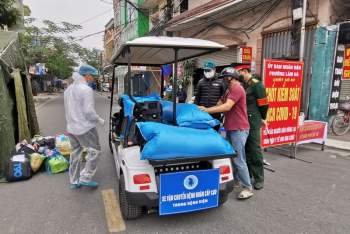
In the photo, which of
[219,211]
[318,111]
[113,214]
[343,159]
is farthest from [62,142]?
[318,111]

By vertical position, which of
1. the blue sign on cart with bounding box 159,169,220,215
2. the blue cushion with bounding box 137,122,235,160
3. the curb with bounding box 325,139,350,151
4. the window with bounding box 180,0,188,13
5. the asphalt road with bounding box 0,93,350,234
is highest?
the window with bounding box 180,0,188,13

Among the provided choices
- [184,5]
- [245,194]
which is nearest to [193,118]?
[245,194]

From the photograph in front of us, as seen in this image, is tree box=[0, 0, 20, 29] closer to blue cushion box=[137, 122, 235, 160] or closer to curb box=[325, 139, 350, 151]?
blue cushion box=[137, 122, 235, 160]

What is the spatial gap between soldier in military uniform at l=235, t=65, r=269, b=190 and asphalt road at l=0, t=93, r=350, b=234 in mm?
453

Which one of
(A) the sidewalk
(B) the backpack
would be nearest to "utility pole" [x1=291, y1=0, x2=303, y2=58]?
(A) the sidewalk

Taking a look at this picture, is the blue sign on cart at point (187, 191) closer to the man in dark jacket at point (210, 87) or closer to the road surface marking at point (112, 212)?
the road surface marking at point (112, 212)

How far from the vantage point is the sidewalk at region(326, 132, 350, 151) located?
6.71 m

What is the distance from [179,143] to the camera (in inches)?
108

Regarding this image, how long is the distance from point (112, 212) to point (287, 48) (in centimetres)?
807

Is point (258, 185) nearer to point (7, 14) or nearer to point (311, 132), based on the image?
point (311, 132)

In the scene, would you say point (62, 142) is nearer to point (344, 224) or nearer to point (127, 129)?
point (127, 129)

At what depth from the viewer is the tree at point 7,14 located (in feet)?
35.6

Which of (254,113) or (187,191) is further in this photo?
(254,113)

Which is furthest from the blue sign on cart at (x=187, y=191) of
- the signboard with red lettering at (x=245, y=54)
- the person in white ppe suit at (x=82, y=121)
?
the signboard with red lettering at (x=245, y=54)
